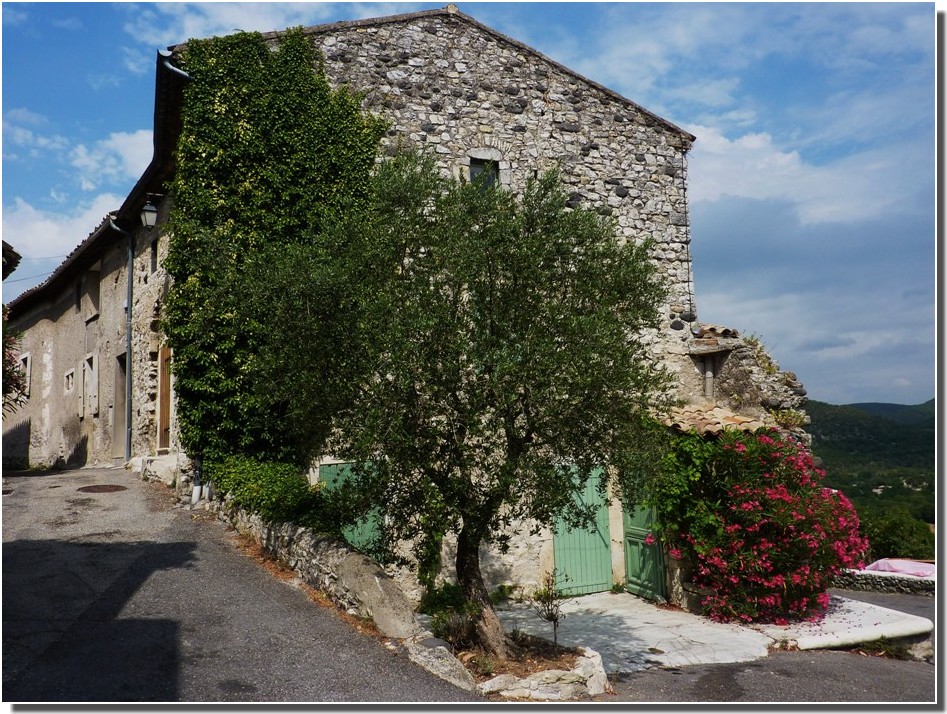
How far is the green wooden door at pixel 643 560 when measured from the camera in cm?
1183

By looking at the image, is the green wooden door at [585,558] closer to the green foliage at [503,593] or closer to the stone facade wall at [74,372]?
the green foliage at [503,593]

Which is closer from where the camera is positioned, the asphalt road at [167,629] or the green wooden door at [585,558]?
the asphalt road at [167,629]

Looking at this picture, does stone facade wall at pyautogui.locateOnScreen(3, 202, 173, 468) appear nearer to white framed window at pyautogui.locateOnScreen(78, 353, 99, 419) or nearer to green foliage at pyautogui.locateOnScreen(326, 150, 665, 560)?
white framed window at pyautogui.locateOnScreen(78, 353, 99, 419)

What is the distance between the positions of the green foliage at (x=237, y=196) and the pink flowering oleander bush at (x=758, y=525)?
20.6ft

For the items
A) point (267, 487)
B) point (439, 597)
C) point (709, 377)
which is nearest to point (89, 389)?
point (267, 487)

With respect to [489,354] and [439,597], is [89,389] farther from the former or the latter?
[489,354]

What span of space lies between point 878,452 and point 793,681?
12.2 metres

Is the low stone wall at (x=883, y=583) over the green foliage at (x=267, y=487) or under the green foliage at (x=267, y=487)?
under

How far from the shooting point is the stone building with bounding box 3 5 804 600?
12242 mm

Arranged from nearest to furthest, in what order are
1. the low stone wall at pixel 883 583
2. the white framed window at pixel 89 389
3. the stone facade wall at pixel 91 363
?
1. the low stone wall at pixel 883 583
2. the stone facade wall at pixel 91 363
3. the white framed window at pixel 89 389

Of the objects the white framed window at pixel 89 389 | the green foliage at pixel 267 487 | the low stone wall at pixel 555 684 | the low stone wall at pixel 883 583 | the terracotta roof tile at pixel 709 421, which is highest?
the white framed window at pixel 89 389

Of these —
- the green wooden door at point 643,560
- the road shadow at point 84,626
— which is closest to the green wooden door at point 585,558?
the green wooden door at point 643,560

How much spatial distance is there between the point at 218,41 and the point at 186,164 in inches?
82.3

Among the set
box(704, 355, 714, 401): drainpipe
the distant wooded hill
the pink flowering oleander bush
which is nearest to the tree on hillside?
the pink flowering oleander bush
